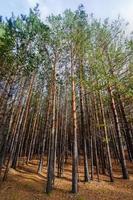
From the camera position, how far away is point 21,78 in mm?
16469

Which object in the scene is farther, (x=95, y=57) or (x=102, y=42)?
(x=102, y=42)

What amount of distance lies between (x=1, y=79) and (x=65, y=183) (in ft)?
28.1

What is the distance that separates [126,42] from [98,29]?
103 inches

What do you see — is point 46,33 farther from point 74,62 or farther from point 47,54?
point 74,62

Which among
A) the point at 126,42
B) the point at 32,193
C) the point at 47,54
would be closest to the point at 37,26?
the point at 47,54

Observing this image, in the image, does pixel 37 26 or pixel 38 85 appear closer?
pixel 37 26

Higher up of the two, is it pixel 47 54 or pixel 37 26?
pixel 37 26

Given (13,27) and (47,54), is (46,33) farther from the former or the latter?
(13,27)

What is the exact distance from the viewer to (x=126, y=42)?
46.8 ft

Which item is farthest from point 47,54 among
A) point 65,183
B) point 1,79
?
point 65,183

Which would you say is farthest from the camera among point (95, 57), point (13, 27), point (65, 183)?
point (13, 27)

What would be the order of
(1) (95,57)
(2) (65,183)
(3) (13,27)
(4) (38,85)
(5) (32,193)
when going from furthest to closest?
(4) (38,85) → (3) (13,27) → (2) (65,183) → (1) (95,57) → (5) (32,193)

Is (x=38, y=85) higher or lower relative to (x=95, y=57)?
higher

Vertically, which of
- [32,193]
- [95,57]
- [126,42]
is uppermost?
[126,42]
